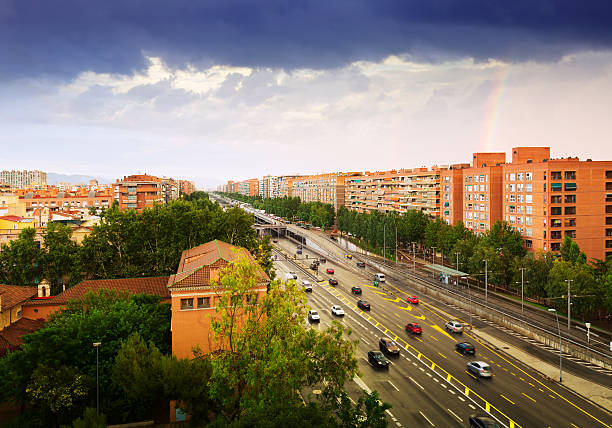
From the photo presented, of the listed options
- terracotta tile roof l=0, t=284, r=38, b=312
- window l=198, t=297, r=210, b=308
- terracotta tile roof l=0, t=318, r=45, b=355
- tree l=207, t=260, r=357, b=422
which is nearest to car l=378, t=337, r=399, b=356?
window l=198, t=297, r=210, b=308

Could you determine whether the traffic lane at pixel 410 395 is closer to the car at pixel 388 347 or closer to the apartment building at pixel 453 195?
the car at pixel 388 347

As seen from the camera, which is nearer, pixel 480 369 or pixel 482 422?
pixel 482 422

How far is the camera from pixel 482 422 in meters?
25.9

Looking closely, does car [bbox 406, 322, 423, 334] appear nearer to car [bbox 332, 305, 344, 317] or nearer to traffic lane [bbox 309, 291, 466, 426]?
traffic lane [bbox 309, 291, 466, 426]

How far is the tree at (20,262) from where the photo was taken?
177 ft

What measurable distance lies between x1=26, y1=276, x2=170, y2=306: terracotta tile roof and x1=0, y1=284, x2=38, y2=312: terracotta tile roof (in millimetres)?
996

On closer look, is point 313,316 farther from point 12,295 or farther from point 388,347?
point 12,295

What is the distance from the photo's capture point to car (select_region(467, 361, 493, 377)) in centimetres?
3459

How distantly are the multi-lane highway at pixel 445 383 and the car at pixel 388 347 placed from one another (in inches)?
29.7

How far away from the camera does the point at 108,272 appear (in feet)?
188

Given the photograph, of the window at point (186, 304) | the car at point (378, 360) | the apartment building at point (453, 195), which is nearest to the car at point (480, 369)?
the car at point (378, 360)

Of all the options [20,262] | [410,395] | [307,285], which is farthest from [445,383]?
[20,262]

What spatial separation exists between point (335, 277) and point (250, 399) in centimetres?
6045

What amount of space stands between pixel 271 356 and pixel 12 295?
103 ft
